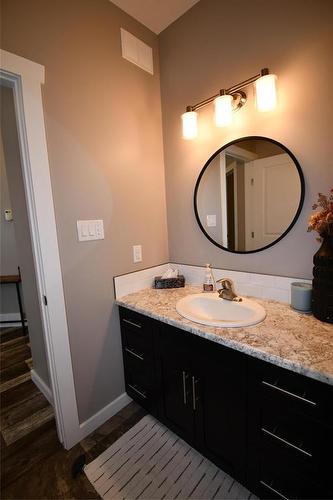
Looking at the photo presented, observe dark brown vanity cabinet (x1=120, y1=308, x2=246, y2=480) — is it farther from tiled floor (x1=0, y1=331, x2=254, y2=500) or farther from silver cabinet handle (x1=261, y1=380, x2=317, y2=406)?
tiled floor (x1=0, y1=331, x2=254, y2=500)

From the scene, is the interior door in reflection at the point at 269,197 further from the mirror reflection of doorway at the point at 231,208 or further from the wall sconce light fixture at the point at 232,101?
the wall sconce light fixture at the point at 232,101

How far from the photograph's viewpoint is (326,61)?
106cm

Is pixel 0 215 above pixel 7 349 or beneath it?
above

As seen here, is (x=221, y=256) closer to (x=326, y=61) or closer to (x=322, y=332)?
(x=322, y=332)

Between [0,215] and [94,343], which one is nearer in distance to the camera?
[94,343]

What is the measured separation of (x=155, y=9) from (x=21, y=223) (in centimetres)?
176

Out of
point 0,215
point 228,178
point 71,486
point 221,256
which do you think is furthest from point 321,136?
point 0,215

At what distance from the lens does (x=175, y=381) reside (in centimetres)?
129

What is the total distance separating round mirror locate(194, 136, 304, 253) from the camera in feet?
4.16

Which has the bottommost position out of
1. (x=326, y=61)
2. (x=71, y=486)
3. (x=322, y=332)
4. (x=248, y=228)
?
(x=71, y=486)

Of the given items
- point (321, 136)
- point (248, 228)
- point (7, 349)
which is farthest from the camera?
point (7, 349)

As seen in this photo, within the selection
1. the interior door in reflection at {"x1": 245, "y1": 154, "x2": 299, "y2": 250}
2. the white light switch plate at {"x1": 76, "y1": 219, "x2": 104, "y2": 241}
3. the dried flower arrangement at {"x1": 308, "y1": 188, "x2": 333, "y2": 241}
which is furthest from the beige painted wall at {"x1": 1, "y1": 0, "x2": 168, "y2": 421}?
the dried flower arrangement at {"x1": 308, "y1": 188, "x2": 333, "y2": 241}

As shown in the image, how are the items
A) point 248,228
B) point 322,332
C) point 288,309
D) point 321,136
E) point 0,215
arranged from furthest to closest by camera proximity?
point 0,215 → point 248,228 → point 288,309 → point 321,136 → point 322,332

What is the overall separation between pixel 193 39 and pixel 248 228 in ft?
4.46
